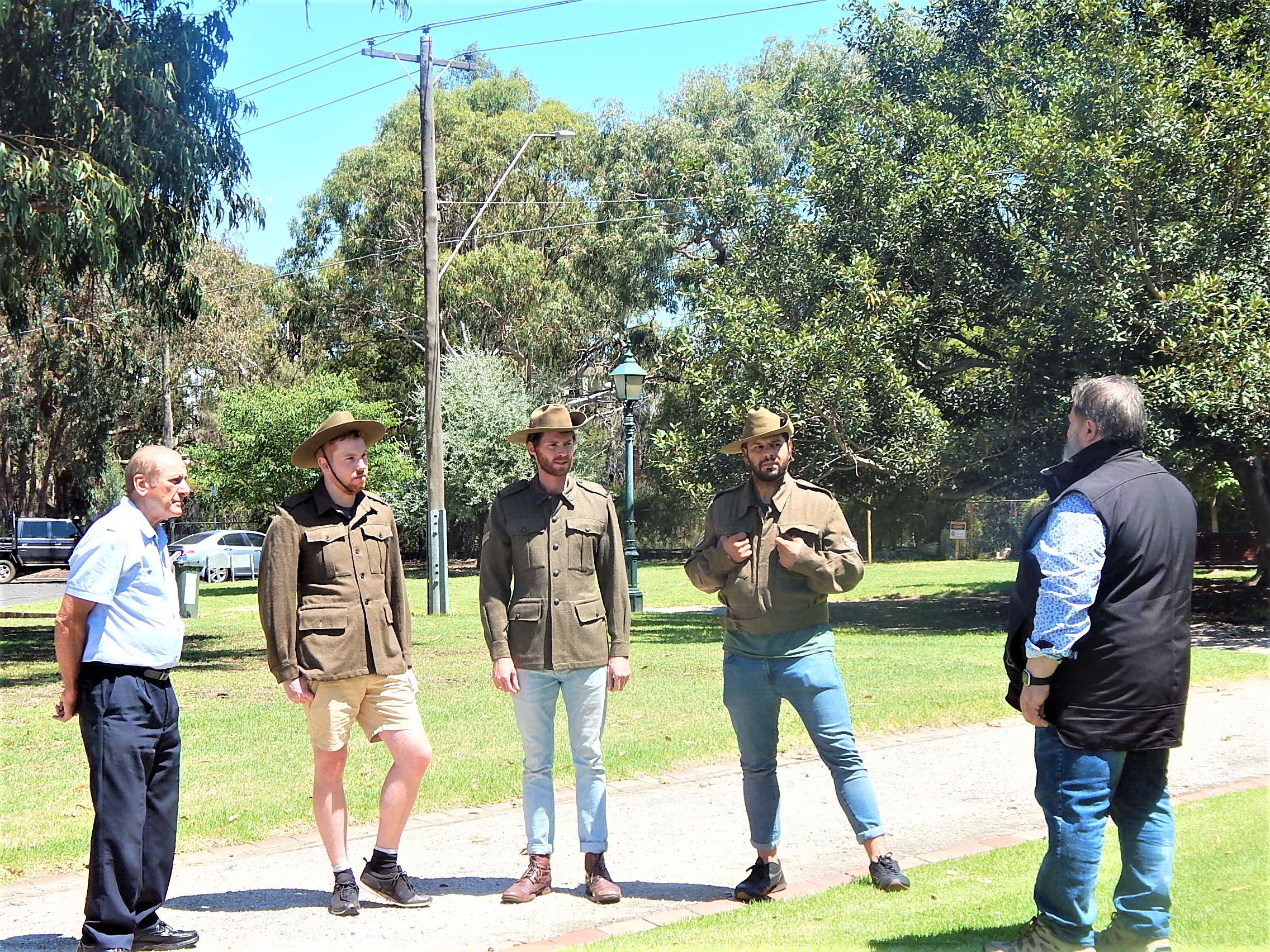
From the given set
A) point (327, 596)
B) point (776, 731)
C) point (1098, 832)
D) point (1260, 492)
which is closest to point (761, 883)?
point (776, 731)

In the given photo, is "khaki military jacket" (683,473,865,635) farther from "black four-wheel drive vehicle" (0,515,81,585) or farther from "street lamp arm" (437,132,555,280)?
"black four-wheel drive vehicle" (0,515,81,585)

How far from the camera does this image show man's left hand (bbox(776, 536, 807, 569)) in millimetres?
5562

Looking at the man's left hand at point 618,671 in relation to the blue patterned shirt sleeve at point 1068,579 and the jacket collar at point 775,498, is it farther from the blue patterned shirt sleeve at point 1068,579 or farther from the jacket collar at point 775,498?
the blue patterned shirt sleeve at point 1068,579

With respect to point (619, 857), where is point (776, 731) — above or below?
above

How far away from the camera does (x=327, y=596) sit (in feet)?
18.4

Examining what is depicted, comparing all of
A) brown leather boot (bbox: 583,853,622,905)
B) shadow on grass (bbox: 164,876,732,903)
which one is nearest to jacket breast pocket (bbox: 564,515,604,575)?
brown leather boot (bbox: 583,853,622,905)

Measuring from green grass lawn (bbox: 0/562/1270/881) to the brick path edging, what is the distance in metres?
2.36

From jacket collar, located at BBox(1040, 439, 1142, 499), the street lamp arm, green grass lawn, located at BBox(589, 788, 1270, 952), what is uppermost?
the street lamp arm

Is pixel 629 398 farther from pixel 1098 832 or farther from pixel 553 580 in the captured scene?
pixel 1098 832

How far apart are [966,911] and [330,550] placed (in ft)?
10.4

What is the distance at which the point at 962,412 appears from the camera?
73.6 feet

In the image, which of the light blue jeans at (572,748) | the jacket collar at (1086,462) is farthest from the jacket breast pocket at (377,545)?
the jacket collar at (1086,462)

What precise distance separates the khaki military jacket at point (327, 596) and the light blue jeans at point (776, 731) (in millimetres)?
1597

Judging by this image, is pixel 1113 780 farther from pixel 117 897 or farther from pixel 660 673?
pixel 660 673
